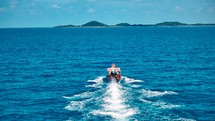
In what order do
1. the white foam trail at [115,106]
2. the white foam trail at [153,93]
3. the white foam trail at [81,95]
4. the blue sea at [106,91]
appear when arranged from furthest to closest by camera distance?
1. the white foam trail at [153,93]
2. the white foam trail at [81,95]
3. the blue sea at [106,91]
4. the white foam trail at [115,106]

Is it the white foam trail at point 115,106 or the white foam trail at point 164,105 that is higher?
the white foam trail at point 115,106

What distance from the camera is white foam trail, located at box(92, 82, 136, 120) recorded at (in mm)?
52875

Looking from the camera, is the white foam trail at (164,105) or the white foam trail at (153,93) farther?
the white foam trail at (153,93)

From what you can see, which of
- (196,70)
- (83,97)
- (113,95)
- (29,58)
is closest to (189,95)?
(113,95)

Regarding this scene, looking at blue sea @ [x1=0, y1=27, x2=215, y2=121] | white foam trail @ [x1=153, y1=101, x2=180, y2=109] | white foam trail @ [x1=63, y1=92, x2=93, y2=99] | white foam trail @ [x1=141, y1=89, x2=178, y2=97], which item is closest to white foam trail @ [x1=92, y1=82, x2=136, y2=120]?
blue sea @ [x1=0, y1=27, x2=215, y2=121]

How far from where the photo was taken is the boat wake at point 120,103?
5297 cm

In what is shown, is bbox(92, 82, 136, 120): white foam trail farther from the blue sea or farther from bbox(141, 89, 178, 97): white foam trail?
bbox(141, 89, 178, 97): white foam trail

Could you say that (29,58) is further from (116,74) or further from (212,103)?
(212,103)

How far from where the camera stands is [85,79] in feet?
287

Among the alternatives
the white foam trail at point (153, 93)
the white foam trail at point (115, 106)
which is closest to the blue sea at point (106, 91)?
the white foam trail at point (115, 106)

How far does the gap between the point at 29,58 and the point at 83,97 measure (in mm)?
68421

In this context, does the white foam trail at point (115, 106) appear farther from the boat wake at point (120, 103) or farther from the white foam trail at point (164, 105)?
the white foam trail at point (164, 105)

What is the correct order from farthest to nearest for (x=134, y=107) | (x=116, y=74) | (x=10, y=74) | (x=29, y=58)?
1. (x=29, y=58)
2. (x=10, y=74)
3. (x=116, y=74)
4. (x=134, y=107)

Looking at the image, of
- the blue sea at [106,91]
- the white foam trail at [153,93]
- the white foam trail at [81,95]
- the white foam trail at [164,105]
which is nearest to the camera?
the blue sea at [106,91]
